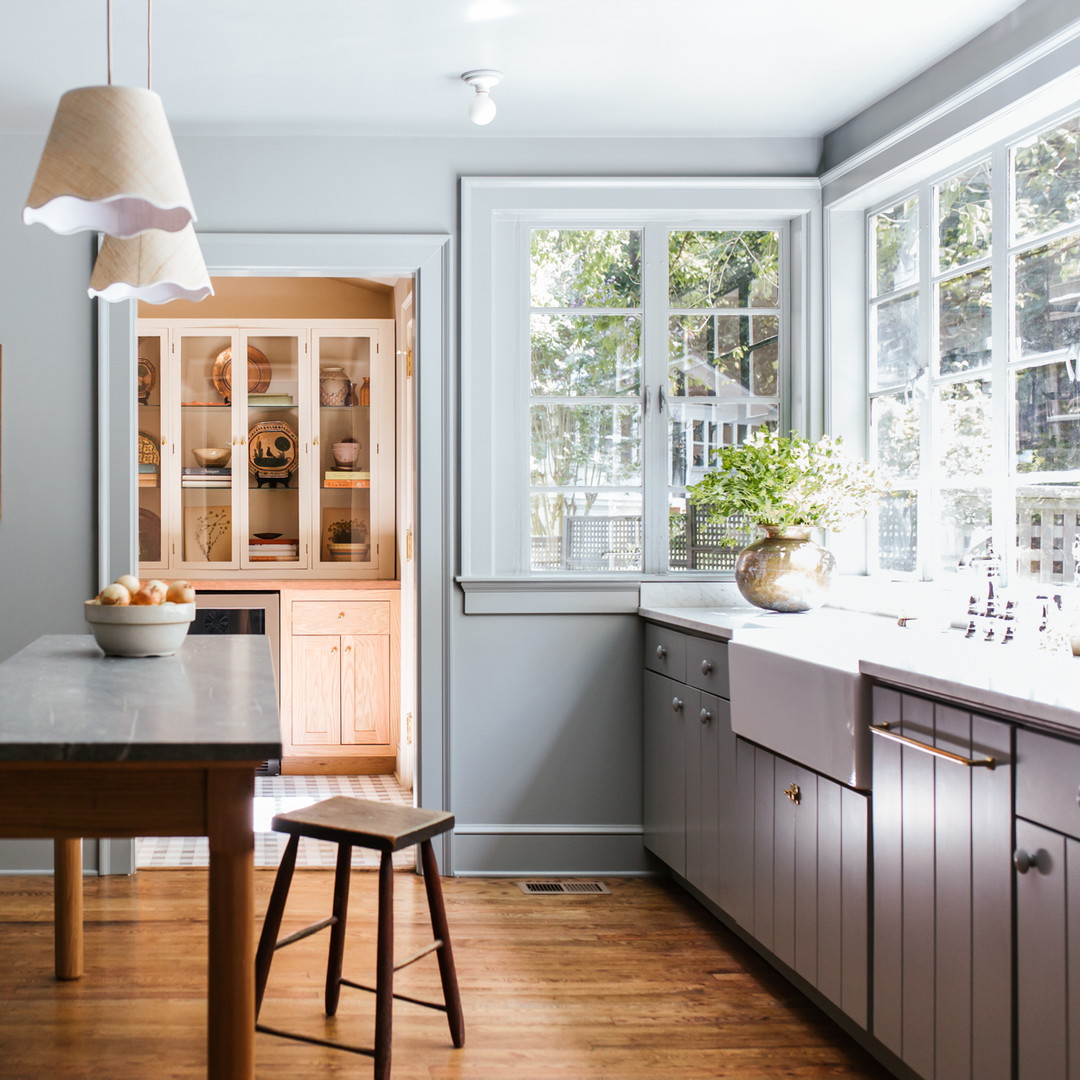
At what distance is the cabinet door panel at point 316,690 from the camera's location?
5.25 meters

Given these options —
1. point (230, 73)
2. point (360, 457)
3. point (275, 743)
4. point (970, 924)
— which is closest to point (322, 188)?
point (230, 73)

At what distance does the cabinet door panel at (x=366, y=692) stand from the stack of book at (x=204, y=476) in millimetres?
1045

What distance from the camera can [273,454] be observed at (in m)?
5.52

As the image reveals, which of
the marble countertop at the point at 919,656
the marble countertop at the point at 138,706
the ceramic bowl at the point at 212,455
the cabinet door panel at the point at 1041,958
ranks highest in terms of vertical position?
the ceramic bowl at the point at 212,455

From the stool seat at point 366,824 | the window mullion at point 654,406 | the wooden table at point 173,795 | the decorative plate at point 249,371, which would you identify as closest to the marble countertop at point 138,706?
the wooden table at point 173,795

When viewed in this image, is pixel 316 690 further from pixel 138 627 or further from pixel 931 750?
pixel 931 750

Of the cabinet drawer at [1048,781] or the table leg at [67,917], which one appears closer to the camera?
the cabinet drawer at [1048,781]

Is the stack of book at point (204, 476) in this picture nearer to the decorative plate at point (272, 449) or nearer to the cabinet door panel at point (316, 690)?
the decorative plate at point (272, 449)

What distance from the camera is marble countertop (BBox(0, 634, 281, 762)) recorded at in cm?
156

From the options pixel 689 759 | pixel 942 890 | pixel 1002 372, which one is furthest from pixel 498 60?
pixel 942 890

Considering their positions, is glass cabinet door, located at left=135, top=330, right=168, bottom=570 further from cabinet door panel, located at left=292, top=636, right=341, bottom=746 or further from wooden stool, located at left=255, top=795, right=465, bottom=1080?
wooden stool, located at left=255, top=795, right=465, bottom=1080

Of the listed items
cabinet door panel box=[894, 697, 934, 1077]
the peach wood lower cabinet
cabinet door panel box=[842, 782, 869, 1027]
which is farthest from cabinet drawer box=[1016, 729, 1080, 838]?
the peach wood lower cabinet

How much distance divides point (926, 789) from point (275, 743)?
122 cm

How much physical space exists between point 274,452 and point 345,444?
0.35 meters
